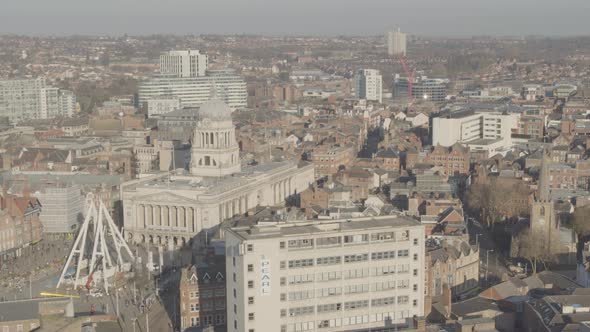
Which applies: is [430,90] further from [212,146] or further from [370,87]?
[212,146]

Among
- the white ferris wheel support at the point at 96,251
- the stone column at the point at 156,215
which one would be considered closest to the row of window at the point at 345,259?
the white ferris wheel support at the point at 96,251

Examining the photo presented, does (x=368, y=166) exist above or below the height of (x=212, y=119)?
below

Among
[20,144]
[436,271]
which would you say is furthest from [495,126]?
[436,271]

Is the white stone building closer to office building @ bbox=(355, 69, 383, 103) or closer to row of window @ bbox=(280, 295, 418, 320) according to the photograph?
row of window @ bbox=(280, 295, 418, 320)

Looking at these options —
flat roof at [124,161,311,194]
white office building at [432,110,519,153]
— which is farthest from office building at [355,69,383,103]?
flat roof at [124,161,311,194]

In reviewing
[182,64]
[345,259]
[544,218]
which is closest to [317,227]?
[345,259]

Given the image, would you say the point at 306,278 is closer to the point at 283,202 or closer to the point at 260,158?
the point at 283,202
